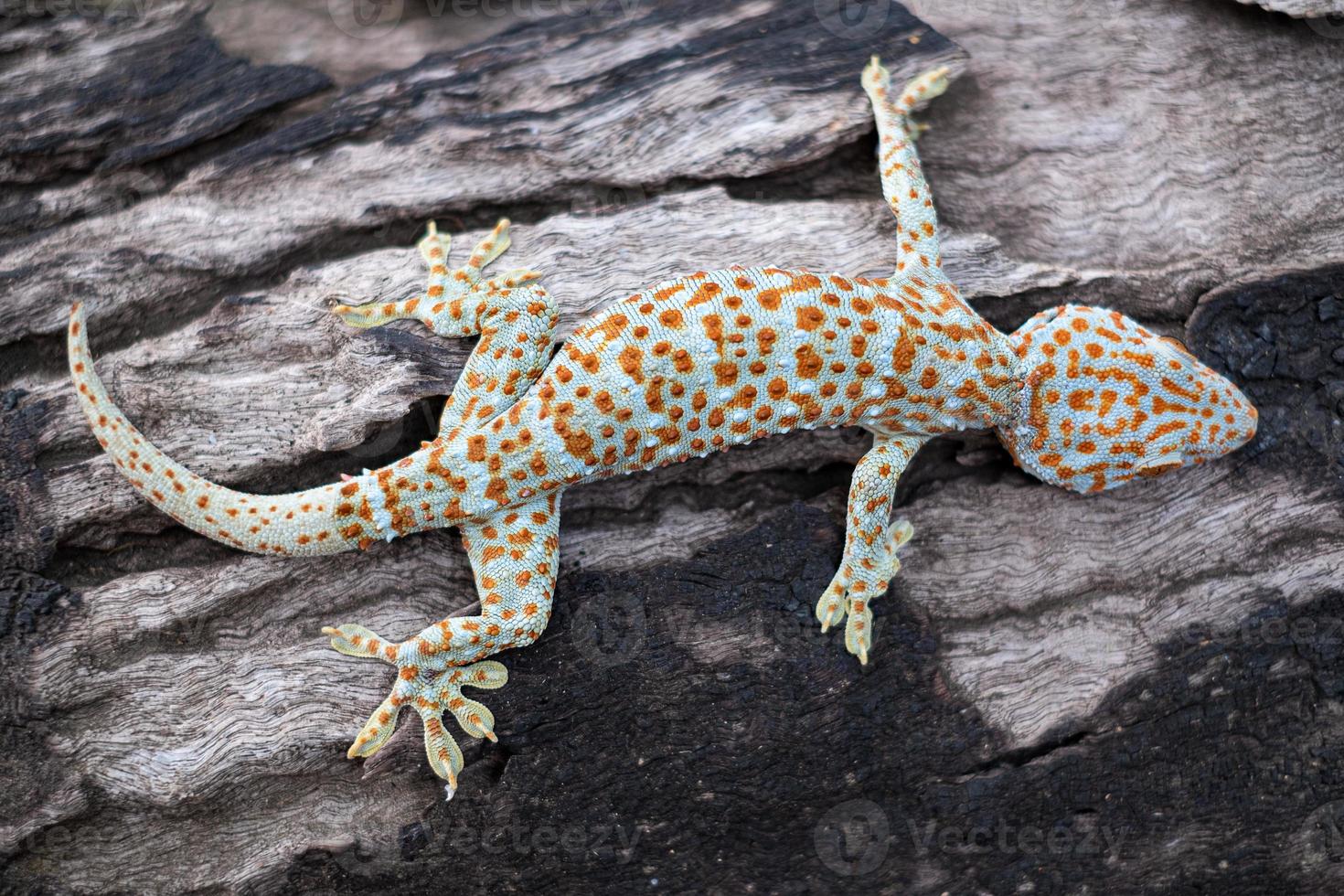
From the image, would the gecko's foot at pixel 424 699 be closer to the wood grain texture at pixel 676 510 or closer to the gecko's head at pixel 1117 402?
the wood grain texture at pixel 676 510

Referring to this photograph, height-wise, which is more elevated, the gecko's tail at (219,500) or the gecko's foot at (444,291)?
the gecko's foot at (444,291)

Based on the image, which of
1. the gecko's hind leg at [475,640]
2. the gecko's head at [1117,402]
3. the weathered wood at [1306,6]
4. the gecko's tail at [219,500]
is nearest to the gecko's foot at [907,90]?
the gecko's head at [1117,402]

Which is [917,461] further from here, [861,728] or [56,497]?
[56,497]

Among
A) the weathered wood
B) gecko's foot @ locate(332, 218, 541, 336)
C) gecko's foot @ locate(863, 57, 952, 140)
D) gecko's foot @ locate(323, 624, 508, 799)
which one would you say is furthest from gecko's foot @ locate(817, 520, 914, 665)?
the weathered wood

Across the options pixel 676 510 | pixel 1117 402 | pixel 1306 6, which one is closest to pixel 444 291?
pixel 676 510

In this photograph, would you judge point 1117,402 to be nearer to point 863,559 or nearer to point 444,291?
point 863,559

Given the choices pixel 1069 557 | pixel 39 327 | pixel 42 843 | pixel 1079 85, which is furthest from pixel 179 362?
pixel 1079 85
